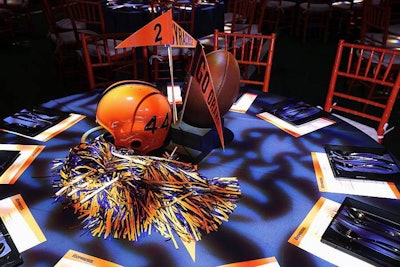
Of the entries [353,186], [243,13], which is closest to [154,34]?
[353,186]

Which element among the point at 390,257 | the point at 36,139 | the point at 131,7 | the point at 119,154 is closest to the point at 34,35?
the point at 131,7

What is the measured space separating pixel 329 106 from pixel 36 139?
4.88 feet

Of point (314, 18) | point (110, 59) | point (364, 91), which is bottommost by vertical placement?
point (364, 91)

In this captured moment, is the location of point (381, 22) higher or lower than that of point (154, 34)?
lower

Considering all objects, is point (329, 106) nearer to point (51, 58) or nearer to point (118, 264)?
point (118, 264)

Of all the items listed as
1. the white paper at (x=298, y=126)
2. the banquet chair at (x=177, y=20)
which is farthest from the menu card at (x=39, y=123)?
the banquet chair at (x=177, y=20)

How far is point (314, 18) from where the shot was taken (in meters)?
5.56

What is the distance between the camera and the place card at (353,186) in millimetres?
1144

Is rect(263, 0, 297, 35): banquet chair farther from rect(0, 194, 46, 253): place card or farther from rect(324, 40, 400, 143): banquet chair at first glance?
rect(0, 194, 46, 253): place card

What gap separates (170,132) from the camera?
4.47ft

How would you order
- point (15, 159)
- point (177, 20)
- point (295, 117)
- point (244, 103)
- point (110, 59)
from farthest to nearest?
point (177, 20) → point (110, 59) → point (244, 103) → point (295, 117) → point (15, 159)

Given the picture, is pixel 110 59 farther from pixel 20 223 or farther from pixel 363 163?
pixel 363 163

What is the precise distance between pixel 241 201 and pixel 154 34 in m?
0.67

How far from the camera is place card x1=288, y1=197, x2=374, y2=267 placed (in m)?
0.90
